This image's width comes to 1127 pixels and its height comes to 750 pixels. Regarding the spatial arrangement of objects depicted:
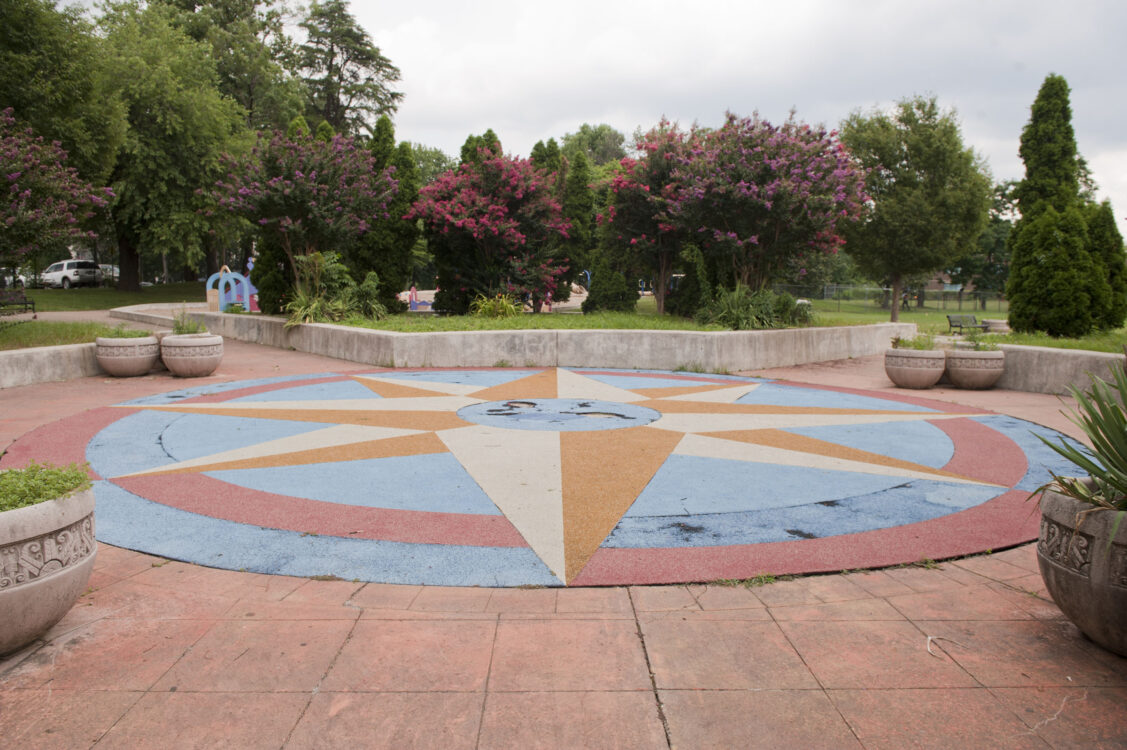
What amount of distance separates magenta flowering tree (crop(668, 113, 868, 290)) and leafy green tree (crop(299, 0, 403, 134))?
4224cm

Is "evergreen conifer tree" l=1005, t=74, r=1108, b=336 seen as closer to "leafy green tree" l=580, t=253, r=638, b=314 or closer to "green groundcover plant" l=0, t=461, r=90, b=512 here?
"leafy green tree" l=580, t=253, r=638, b=314

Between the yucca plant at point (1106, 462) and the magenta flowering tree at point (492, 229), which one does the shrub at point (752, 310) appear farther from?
the yucca plant at point (1106, 462)

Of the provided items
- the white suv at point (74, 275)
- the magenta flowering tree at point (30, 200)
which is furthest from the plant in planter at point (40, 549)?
the white suv at point (74, 275)

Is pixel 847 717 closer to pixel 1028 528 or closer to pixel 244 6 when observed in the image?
pixel 1028 528

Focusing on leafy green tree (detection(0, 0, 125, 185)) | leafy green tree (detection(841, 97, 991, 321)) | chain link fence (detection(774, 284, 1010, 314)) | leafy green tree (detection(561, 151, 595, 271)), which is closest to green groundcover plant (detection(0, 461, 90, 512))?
leafy green tree (detection(561, 151, 595, 271))

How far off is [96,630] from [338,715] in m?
1.55

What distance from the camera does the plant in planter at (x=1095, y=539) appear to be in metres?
3.03

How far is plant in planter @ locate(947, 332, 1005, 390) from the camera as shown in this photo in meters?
11.7

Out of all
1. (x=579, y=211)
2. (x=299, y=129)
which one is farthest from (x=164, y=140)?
(x=579, y=211)

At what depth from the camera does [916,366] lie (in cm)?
1163

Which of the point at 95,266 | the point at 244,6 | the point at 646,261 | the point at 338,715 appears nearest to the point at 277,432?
the point at 338,715

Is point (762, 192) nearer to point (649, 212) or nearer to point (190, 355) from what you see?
point (649, 212)

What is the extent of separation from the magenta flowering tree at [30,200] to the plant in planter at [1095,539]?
1423cm

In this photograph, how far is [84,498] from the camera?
337 cm
